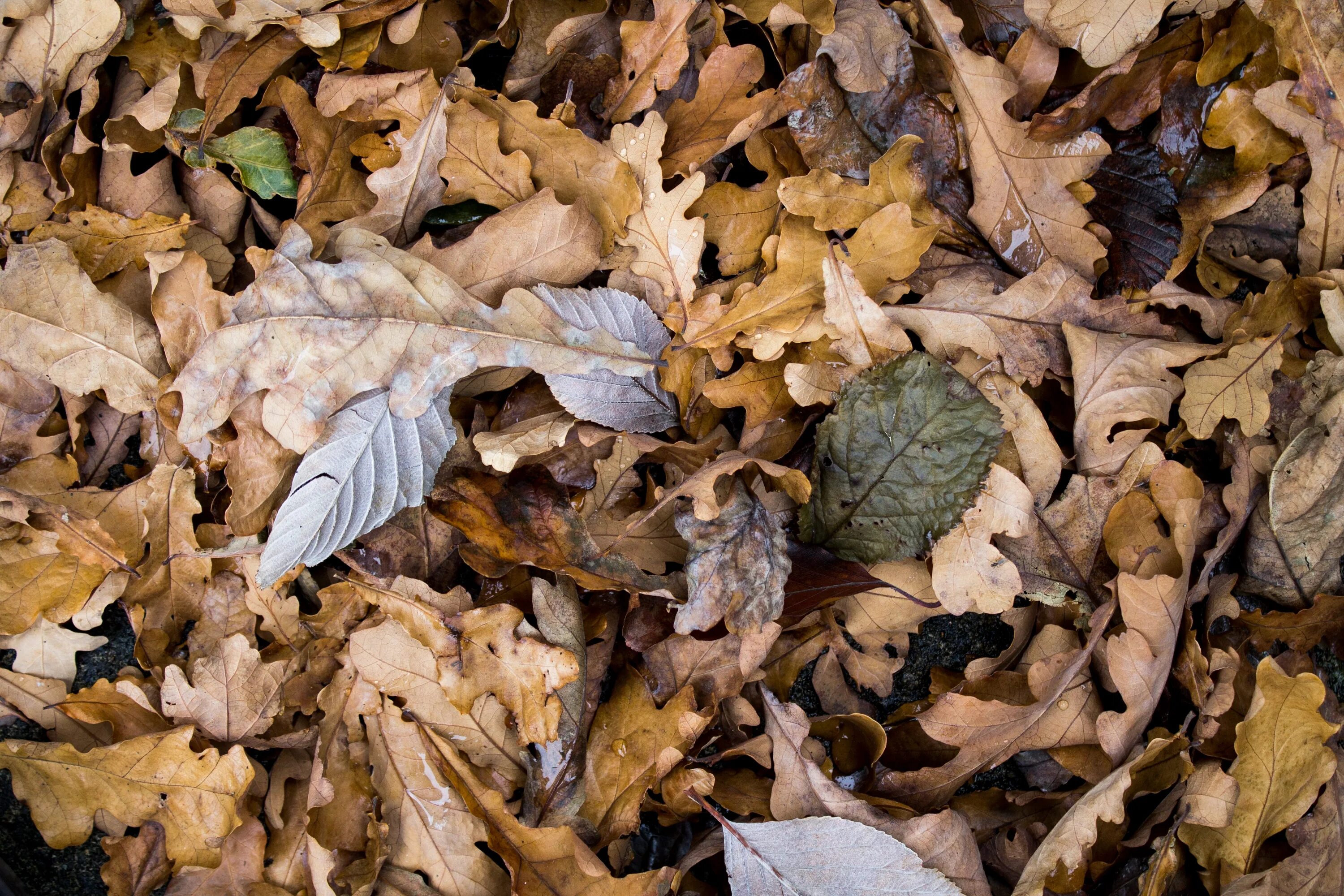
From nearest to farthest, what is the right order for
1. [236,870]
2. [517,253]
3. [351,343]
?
[351,343] < [517,253] < [236,870]

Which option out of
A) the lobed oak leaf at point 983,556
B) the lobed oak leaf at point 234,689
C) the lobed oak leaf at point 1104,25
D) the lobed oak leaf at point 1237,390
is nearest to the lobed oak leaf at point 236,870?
the lobed oak leaf at point 234,689

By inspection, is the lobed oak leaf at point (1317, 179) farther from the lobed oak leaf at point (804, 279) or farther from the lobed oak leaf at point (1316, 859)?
the lobed oak leaf at point (1316, 859)

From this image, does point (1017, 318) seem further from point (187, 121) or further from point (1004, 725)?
point (187, 121)

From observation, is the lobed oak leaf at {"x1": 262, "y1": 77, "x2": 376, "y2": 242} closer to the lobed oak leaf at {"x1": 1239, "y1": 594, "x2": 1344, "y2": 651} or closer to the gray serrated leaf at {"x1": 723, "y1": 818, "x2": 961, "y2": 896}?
the gray serrated leaf at {"x1": 723, "y1": 818, "x2": 961, "y2": 896}

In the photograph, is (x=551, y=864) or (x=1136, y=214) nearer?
(x=551, y=864)

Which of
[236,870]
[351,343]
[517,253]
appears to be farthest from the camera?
[236,870]

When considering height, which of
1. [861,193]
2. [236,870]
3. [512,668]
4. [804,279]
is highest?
[861,193]

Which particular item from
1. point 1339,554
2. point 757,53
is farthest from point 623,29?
point 1339,554

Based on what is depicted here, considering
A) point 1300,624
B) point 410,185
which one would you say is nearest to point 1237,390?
point 1300,624
